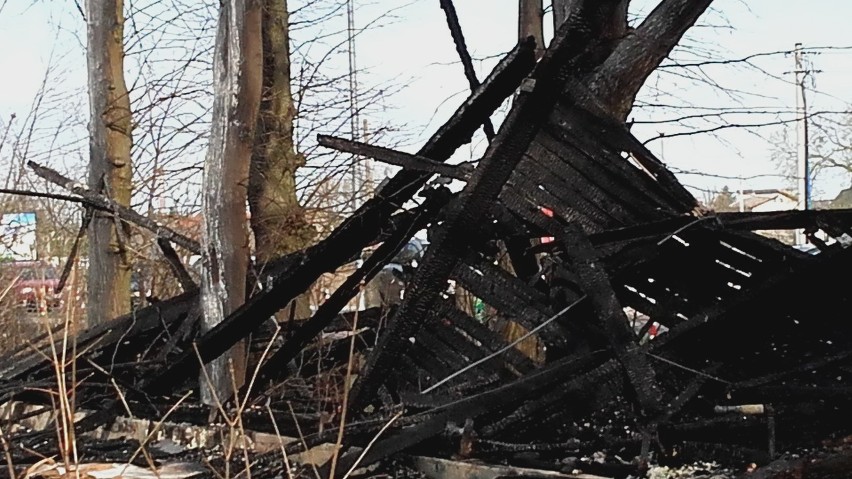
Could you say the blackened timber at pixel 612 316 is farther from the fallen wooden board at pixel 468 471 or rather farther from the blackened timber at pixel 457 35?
the blackened timber at pixel 457 35

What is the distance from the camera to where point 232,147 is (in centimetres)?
624

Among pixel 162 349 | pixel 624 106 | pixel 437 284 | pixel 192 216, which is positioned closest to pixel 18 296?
pixel 192 216

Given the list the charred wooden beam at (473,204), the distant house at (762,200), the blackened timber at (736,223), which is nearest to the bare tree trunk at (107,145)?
the charred wooden beam at (473,204)

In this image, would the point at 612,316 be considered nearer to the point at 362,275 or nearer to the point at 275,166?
the point at 362,275

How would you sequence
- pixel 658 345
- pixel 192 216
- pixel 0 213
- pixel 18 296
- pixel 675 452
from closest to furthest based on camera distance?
pixel 675 452
pixel 658 345
pixel 18 296
pixel 192 216
pixel 0 213

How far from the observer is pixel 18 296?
11953mm

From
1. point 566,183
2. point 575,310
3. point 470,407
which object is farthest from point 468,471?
point 566,183

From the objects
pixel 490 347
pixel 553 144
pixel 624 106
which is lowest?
pixel 490 347

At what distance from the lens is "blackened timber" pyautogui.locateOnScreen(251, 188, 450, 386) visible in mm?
4402

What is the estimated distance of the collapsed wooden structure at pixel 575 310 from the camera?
3.68 m

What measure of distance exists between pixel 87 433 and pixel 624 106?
4555 millimetres

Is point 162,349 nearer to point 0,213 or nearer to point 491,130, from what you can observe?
point 491,130

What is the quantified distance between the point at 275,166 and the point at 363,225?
243 inches

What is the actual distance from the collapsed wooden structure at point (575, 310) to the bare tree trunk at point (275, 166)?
5520 mm
